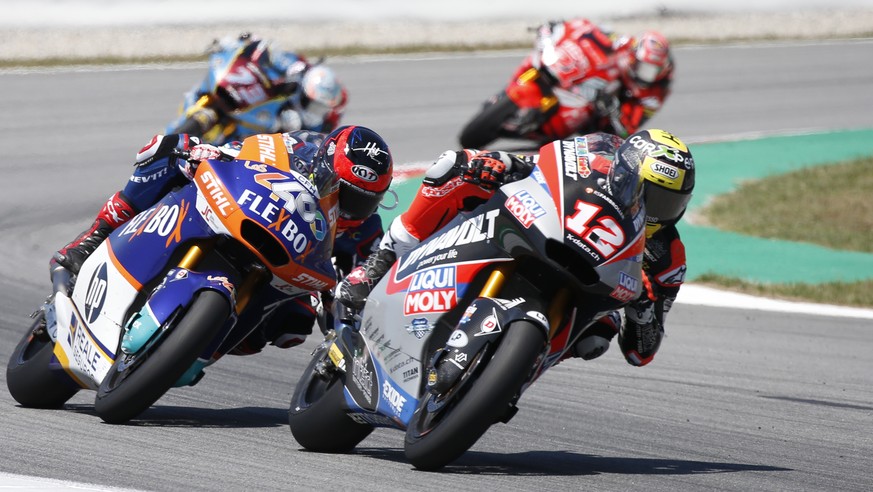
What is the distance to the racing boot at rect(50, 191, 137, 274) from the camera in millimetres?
6320

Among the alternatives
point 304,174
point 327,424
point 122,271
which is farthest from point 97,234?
point 327,424

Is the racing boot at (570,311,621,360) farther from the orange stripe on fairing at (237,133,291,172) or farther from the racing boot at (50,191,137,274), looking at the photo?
the racing boot at (50,191,137,274)

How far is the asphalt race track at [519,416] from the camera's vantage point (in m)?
4.96

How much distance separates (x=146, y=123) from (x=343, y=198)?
10.7 meters

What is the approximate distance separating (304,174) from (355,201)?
26 cm

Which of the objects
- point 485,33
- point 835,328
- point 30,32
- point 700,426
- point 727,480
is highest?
point 727,480

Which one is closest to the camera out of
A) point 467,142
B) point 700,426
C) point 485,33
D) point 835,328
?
point 700,426

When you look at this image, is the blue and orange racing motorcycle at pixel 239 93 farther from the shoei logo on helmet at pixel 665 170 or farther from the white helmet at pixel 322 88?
the shoei logo on helmet at pixel 665 170

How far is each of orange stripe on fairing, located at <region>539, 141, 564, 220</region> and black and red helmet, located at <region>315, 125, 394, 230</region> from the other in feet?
2.63

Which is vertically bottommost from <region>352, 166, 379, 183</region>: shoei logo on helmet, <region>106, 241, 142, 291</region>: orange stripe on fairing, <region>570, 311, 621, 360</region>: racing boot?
<region>570, 311, 621, 360</region>: racing boot

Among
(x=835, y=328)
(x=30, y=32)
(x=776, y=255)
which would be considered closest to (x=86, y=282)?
(x=835, y=328)

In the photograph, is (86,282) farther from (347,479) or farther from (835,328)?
(835,328)

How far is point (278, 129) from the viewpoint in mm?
12062

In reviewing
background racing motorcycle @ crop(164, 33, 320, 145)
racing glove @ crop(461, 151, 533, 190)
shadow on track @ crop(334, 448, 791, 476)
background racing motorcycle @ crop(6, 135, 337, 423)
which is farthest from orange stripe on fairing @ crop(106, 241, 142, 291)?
background racing motorcycle @ crop(164, 33, 320, 145)
